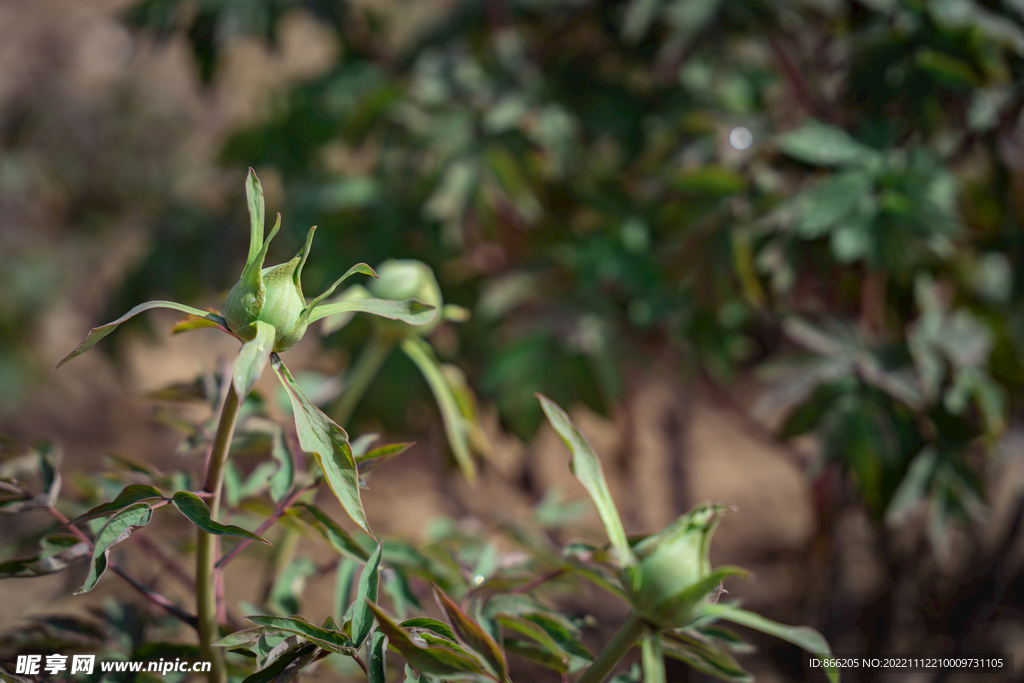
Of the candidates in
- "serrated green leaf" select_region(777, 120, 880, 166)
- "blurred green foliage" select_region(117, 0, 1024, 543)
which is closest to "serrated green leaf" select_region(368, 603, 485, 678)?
"blurred green foliage" select_region(117, 0, 1024, 543)

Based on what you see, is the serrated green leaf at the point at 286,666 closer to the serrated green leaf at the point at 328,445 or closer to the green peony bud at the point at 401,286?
the serrated green leaf at the point at 328,445

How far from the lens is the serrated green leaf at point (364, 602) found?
0.28 m

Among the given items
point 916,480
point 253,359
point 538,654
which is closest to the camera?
point 253,359

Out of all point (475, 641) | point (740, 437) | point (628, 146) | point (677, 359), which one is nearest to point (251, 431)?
point (475, 641)

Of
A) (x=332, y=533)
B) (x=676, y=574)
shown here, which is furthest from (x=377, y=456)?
(x=676, y=574)

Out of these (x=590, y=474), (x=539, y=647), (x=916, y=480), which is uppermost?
(x=590, y=474)

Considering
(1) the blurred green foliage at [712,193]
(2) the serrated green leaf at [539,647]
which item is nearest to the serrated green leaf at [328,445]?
(2) the serrated green leaf at [539,647]

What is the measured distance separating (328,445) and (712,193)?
0.55m

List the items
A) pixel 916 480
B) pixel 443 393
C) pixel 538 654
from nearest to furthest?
pixel 538 654
pixel 443 393
pixel 916 480

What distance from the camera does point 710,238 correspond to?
0.68 m

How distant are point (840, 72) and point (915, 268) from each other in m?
0.25

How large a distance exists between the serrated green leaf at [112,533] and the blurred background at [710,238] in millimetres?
146

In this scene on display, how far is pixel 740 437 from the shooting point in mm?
1705

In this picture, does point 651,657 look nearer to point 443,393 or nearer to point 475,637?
point 475,637
